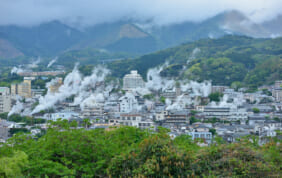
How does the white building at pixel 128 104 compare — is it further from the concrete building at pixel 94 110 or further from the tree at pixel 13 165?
the tree at pixel 13 165

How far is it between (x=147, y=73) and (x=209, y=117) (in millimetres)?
33125

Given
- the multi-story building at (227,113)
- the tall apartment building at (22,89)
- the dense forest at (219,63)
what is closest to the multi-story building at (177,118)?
the multi-story building at (227,113)

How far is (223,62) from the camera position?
211ft

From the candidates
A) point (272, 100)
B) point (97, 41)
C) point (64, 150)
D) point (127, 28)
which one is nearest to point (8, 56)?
point (97, 41)

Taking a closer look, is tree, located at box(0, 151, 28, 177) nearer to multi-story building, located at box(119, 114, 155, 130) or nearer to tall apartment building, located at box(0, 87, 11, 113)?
multi-story building, located at box(119, 114, 155, 130)

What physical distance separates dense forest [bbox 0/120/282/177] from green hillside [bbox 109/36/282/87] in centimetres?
4555

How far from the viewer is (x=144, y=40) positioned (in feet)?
552

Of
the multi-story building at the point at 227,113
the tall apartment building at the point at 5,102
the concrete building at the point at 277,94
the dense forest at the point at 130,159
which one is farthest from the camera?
the concrete building at the point at 277,94

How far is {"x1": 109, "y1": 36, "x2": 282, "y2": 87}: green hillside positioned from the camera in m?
57.9

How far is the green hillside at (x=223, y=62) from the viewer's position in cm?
5791

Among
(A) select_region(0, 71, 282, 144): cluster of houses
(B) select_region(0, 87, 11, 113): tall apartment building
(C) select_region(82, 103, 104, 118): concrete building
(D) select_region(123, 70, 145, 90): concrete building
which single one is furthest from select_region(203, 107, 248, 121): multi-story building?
(B) select_region(0, 87, 11, 113): tall apartment building

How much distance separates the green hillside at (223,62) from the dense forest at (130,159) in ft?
149

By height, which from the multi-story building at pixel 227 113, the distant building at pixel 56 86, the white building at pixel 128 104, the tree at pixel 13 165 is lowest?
the tree at pixel 13 165

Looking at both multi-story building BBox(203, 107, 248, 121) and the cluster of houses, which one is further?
multi-story building BBox(203, 107, 248, 121)
